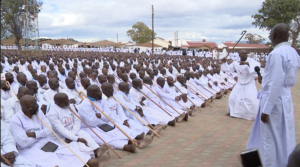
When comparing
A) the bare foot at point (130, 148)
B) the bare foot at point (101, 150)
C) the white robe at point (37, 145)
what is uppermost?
the white robe at point (37, 145)

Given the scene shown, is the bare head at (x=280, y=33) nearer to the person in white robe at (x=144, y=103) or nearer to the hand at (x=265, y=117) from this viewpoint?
the hand at (x=265, y=117)

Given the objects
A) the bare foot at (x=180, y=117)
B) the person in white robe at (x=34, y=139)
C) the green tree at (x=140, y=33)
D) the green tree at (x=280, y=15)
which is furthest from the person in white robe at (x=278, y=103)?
the green tree at (x=140, y=33)

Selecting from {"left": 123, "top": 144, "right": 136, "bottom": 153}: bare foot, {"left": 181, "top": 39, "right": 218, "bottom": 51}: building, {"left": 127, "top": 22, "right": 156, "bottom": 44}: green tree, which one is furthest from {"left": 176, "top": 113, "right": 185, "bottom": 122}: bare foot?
{"left": 127, "top": 22, "right": 156, "bottom": 44}: green tree

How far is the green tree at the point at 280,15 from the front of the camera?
80.0ft

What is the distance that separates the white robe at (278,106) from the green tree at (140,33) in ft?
217

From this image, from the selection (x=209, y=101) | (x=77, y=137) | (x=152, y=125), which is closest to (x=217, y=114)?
(x=209, y=101)

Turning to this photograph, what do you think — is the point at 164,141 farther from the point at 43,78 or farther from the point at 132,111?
the point at 43,78

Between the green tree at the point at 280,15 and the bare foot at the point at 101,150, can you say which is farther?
the green tree at the point at 280,15

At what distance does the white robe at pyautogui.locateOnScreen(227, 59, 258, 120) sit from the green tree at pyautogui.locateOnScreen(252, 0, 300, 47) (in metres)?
19.6

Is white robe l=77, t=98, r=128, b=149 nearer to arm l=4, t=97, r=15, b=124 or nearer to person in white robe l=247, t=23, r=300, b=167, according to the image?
arm l=4, t=97, r=15, b=124

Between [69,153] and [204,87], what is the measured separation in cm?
695

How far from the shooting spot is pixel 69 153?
12.8ft

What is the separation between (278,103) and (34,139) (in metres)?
3.11

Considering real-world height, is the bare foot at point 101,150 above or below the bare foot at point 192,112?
above
